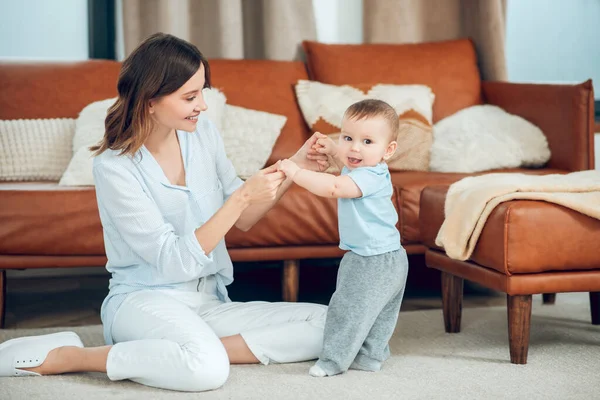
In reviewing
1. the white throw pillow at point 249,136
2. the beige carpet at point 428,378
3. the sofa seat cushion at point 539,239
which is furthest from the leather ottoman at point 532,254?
the white throw pillow at point 249,136

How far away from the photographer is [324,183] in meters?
1.84

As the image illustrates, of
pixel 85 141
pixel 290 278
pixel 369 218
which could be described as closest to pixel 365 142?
pixel 369 218

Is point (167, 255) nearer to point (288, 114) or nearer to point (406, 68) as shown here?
point (288, 114)

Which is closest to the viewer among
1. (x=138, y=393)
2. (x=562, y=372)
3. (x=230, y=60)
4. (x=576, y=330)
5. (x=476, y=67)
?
(x=138, y=393)

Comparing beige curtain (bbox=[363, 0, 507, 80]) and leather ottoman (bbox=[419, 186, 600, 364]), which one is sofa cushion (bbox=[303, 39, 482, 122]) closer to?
beige curtain (bbox=[363, 0, 507, 80])

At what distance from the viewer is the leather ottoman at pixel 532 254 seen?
196cm

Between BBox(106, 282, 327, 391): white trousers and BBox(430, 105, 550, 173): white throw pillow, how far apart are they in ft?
3.80

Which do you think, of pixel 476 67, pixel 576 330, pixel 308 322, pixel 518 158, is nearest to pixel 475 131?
pixel 518 158

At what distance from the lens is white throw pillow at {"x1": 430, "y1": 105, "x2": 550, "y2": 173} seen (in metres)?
3.05

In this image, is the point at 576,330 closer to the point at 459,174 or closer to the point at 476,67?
the point at 459,174

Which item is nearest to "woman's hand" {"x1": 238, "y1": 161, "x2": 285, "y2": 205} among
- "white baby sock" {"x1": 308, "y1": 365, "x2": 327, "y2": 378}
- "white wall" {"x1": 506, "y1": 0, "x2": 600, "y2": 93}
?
"white baby sock" {"x1": 308, "y1": 365, "x2": 327, "y2": 378}

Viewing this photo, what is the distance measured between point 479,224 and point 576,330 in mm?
619

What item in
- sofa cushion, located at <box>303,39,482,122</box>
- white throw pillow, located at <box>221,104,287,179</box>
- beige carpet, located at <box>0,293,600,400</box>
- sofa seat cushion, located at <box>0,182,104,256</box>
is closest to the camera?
beige carpet, located at <box>0,293,600,400</box>

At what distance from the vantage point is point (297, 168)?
1879 mm
